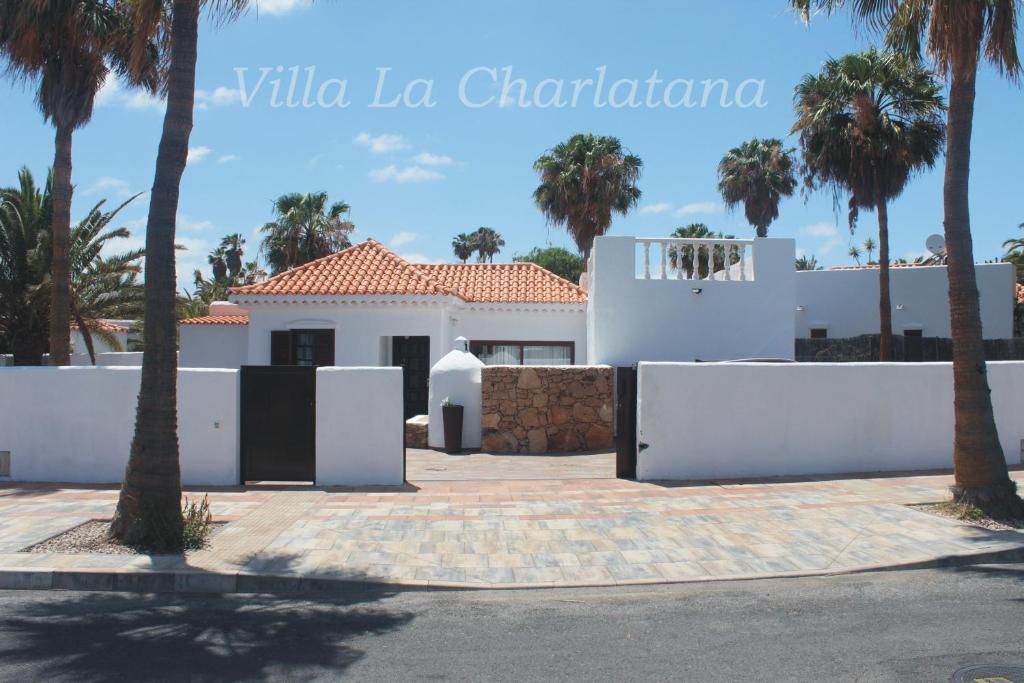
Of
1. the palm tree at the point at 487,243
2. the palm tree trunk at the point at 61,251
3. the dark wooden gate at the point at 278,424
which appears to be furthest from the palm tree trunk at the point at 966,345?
the palm tree at the point at 487,243

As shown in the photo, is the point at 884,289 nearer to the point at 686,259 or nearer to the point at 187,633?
the point at 686,259

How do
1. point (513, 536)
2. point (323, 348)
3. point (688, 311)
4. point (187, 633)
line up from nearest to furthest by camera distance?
point (187, 633) < point (513, 536) < point (688, 311) < point (323, 348)

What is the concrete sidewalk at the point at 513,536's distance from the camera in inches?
265

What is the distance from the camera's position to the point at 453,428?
1470cm

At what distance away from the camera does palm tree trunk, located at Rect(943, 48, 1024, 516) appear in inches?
A: 341

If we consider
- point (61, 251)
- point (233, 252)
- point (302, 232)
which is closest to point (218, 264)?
point (233, 252)

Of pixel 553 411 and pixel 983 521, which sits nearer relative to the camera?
pixel 983 521

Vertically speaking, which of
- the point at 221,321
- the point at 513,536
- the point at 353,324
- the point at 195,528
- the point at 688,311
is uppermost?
the point at 221,321

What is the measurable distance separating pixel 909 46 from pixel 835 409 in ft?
16.7

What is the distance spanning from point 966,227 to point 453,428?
9.17m

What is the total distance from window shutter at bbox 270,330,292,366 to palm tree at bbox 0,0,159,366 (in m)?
4.89

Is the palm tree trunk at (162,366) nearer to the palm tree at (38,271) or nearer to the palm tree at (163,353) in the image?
the palm tree at (163,353)

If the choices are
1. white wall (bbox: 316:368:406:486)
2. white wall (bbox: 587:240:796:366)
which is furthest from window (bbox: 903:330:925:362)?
white wall (bbox: 316:368:406:486)

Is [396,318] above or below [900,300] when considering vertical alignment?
below
